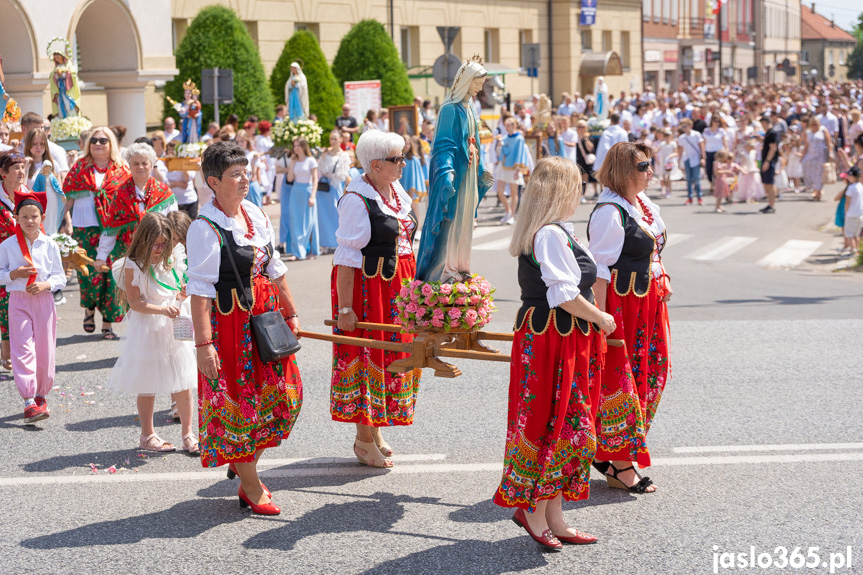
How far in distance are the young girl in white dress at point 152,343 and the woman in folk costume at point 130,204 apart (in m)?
2.30

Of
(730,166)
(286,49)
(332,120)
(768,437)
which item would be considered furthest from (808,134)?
→ (768,437)

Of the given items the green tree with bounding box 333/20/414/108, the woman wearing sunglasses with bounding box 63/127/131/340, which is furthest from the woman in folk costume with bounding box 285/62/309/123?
the woman wearing sunglasses with bounding box 63/127/131/340

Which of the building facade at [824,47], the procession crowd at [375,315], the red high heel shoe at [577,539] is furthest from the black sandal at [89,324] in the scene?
the building facade at [824,47]

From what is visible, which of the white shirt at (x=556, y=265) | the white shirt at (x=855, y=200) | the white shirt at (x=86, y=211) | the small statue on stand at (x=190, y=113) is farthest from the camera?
the small statue on stand at (x=190, y=113)

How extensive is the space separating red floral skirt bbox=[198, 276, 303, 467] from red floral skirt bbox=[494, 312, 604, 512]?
1225 millimetres

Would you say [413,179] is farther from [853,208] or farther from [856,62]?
[856,62]

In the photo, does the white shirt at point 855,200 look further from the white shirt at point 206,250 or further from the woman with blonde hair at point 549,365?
the white shirt at point 206,250

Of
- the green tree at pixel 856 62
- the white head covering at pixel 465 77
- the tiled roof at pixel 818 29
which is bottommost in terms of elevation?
the white head covering at pixel 465 77

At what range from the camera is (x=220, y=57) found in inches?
1030

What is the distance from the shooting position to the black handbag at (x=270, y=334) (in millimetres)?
5309

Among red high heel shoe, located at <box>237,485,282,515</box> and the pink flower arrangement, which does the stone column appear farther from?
the pink flower arrangement

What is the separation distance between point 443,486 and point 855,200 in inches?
456

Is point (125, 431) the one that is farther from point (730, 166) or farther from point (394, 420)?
point (730, 166)

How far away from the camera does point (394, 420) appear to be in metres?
6.22
